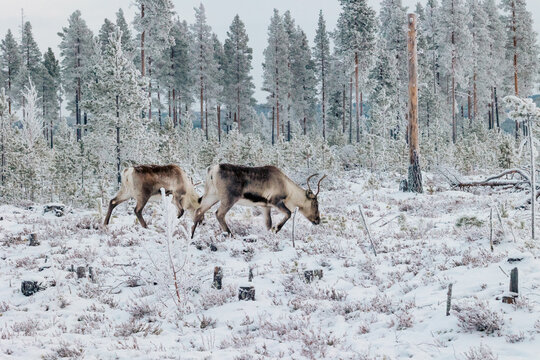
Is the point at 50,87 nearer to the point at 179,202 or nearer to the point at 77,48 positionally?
the point at 77,48

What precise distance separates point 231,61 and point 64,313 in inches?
2000

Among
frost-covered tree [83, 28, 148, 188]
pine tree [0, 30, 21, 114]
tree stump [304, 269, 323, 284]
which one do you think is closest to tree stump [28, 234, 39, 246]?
tree stump [304, 269, 323, 284]

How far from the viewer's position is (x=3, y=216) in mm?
12234

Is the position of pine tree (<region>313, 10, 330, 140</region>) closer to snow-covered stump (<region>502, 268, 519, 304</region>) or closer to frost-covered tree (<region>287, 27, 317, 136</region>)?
frost-covered tree (<region>287, 27, 317, 136</region>)

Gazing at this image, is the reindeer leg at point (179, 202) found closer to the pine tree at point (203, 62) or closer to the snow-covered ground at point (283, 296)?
the snow-covered ground at point (283, 296)

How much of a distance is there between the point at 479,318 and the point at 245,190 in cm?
577

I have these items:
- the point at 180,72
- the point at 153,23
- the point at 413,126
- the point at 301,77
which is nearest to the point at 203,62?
the point at 180,72

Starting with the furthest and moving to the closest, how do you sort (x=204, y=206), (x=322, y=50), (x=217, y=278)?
1. (x=322, y=50)
2. (x=204, y=206)
3. (x=217, y=278)

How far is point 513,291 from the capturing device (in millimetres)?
4688

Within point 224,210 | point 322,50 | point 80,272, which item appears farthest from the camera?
point 322,50

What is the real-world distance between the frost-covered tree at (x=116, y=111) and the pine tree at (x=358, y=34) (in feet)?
84.0

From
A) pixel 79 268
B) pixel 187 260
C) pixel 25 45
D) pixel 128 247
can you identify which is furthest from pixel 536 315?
pixel 25 45

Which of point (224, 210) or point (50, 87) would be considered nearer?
point (224, 210)

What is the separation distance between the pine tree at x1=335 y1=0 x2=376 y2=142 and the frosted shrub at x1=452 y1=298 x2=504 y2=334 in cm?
3608
